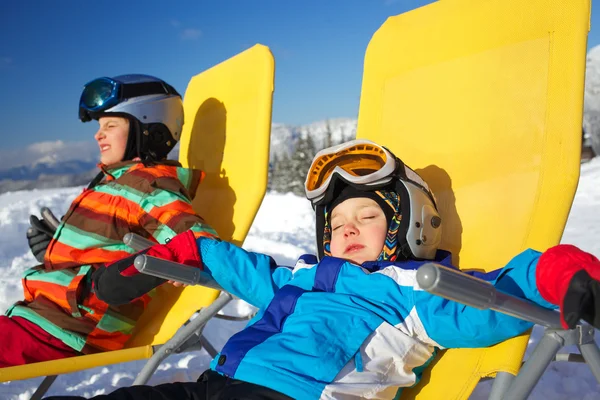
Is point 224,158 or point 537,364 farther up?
point 224,158

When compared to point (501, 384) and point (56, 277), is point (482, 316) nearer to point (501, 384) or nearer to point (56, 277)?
point (501, 384)

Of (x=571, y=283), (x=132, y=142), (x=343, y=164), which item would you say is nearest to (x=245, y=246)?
(x=132, y=142)

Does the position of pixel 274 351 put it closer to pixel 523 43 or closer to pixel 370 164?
pixel 370 164

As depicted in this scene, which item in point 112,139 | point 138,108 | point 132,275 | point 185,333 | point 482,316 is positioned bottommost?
point 185,333

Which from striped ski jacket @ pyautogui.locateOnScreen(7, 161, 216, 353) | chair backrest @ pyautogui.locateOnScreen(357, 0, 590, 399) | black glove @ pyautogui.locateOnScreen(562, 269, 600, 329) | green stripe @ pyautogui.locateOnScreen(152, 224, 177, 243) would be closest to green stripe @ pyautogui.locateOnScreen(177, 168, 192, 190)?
striped ski jacket @ pyautogui.locateOnScreen(7, 161, 216, 353)

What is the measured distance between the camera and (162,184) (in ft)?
9.36

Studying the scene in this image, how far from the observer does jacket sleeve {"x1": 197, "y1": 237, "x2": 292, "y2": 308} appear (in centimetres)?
234

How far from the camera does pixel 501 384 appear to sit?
1.80 meters

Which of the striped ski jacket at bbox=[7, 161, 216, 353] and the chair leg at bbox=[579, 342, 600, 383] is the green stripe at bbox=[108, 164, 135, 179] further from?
the chair leg at bbox=[579, 342, 600, 383]

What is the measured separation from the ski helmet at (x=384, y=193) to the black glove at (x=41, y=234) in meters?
1.78

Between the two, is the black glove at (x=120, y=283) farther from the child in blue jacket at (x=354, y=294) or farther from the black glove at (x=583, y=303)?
the black glove at (x=583, y=303)

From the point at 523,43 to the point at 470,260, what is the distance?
3.33ft

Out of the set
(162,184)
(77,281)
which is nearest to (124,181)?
(162,184)

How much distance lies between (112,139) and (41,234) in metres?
0.76
